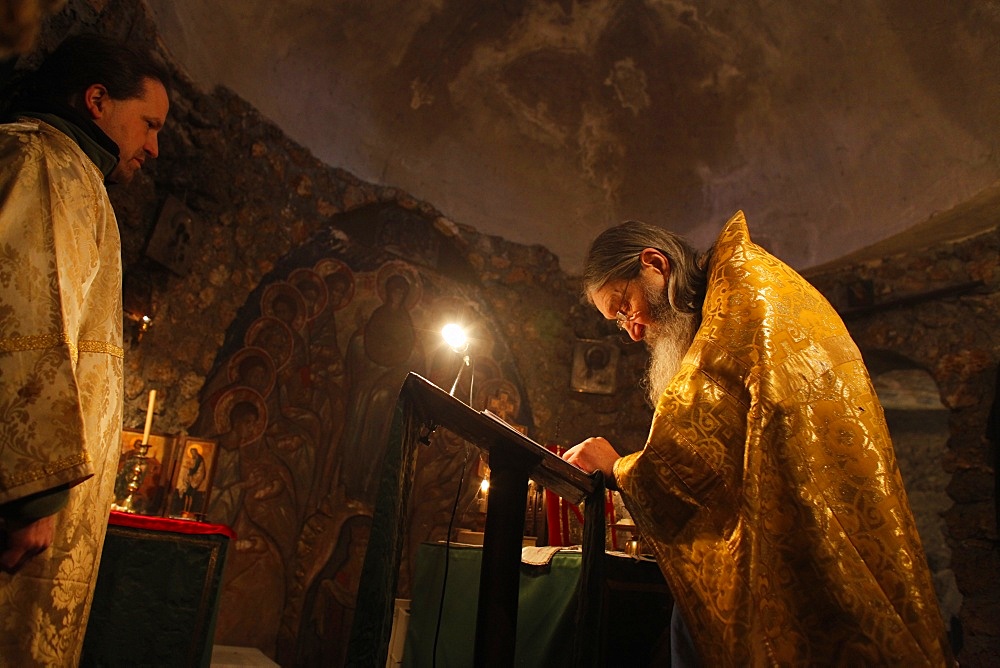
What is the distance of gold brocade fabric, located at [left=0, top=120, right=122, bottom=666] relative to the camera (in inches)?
49.7

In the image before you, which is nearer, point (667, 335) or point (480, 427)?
point (480, 427)

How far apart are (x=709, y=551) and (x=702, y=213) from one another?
5324 mm

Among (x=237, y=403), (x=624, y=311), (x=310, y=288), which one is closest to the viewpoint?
(x=624, y=311)

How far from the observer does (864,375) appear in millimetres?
1835

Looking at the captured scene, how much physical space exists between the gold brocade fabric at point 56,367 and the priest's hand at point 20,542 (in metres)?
0.10

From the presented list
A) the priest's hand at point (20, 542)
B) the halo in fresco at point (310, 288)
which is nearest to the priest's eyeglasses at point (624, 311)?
the priest's hand at point (20, 542)

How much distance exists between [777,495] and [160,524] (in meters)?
2.16

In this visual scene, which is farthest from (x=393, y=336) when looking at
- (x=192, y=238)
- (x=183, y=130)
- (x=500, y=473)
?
(x=500, y=473)

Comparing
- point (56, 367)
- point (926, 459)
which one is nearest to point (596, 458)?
point (56, 367)

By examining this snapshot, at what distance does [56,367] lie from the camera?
131 centimetres

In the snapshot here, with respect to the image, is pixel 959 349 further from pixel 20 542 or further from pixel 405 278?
pixel 20 542

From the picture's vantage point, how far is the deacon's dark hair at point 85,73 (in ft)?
5.97

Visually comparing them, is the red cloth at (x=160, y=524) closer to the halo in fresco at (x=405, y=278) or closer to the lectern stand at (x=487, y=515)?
the lectern stand at (x=487, y=515)

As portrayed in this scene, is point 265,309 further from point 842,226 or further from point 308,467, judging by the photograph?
point 842,226
